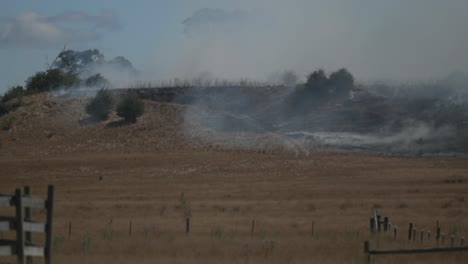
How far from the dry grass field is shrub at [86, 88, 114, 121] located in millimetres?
2250

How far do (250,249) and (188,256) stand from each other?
2481 millimetres

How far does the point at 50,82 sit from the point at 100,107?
947 inches

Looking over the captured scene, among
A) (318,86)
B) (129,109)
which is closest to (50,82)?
(129,109)

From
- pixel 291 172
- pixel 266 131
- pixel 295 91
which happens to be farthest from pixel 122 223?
pixel 295 91

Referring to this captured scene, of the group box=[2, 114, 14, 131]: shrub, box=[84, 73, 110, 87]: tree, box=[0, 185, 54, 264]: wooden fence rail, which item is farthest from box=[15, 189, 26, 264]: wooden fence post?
box=[84, 73, 110, 87]: tree

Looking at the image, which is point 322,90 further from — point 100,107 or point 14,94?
point 14,94

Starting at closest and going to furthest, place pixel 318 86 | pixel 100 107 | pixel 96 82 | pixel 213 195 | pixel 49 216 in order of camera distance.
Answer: pixel 49 216 < pixel 213 195 < pixel 100 107 < pixel 318 86 < pixel 96 82

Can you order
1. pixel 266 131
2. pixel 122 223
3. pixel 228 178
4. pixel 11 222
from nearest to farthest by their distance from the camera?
pixel 11 222 → pixel 122 223 → pixel 228 178 → pixel 266 131

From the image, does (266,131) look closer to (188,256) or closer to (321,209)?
(321,209)

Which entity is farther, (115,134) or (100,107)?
(100,107)

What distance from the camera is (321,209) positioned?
138ft

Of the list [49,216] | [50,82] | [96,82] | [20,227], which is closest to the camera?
[20,227]

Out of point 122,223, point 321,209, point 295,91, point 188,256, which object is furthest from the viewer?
point 295,91

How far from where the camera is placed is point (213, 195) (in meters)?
50.9
